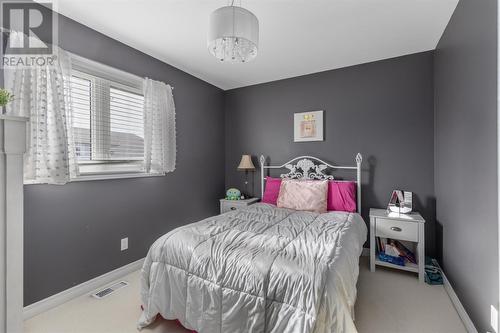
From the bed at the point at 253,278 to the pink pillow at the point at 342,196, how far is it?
0.75 meters

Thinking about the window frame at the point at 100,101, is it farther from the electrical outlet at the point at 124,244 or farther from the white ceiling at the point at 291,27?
the electrical outlet at the point at 124,244

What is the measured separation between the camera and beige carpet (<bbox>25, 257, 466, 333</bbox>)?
1706 mm

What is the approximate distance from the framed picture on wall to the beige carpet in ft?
6.25

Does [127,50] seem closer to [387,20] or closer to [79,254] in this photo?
[79,254]

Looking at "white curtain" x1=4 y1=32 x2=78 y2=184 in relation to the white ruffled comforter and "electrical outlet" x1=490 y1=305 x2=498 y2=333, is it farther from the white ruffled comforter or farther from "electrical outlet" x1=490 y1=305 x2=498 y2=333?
"electrical outlet" x1=490 y1=305 x2=498 y2=333

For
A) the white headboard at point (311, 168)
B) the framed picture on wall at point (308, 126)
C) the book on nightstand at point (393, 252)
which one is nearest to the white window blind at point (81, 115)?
the white headboard at point (311, 168)

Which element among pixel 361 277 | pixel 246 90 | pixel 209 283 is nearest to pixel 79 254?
pixel 209 283

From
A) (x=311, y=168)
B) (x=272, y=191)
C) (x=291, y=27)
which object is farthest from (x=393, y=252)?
(x=291, y=27)

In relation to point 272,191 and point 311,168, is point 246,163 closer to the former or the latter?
point 272,191

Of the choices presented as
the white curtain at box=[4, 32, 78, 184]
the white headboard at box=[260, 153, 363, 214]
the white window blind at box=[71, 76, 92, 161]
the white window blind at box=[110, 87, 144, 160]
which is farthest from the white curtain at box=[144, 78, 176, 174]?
the white headboard at box=[260, 153, 363, 214]

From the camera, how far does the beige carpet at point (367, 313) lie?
5.60ft

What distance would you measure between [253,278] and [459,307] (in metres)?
1.77

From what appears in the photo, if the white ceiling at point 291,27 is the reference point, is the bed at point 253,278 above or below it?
below

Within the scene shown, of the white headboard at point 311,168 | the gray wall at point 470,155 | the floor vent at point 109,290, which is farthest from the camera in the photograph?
the white headboard at point 311,168
